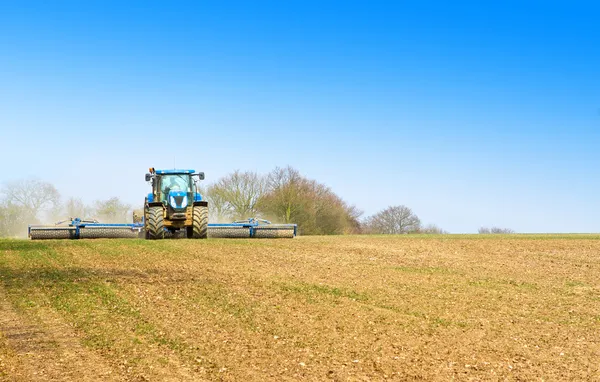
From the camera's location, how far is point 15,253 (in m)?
19.7

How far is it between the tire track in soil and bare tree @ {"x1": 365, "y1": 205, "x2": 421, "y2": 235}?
6352 cm

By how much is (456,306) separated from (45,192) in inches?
1772

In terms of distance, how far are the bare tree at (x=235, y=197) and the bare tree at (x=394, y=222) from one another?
22.9m

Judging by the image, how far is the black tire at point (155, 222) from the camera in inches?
963

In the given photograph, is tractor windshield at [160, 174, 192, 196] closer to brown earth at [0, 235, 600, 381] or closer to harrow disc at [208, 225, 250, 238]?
harrow disc at [208, 225, 250, 238]

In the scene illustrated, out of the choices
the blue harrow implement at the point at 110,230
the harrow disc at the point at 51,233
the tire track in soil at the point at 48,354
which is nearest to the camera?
the tire track in soil at the point at 48,354

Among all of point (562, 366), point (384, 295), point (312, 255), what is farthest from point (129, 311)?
point (312, 255)

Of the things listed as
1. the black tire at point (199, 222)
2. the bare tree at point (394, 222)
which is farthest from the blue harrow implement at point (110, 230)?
the bare tree at point (394, 222)

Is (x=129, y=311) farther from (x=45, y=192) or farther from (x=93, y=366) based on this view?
(x=45, y=192)

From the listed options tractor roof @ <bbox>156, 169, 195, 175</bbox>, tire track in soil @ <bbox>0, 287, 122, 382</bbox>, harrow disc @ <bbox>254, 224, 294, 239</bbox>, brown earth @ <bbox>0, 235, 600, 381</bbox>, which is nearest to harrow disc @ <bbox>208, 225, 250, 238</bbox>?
harrow disc @ <bbox>254, 224, 294, 239</bbox>

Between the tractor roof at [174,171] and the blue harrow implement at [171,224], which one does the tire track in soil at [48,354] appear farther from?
the tractor roof at [174,171]

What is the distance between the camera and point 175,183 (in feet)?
86.0

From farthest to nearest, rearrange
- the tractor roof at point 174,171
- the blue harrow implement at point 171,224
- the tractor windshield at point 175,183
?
the tractor roof at point 174,171 → the tractor windshield at point 175,183 → the blue harrow implement at point 171,224

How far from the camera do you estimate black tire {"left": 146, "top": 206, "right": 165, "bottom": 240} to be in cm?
2445
